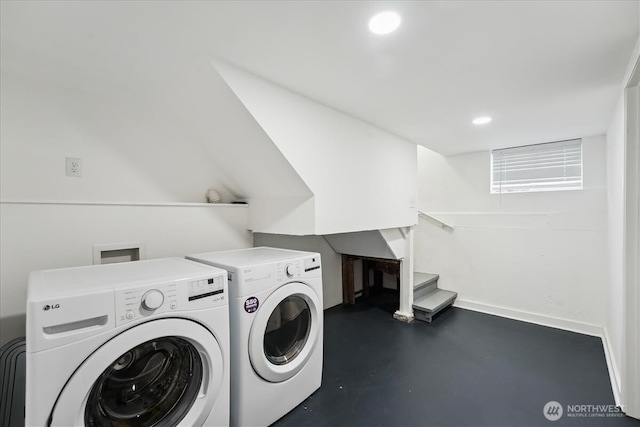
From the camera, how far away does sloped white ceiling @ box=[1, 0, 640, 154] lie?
106cm

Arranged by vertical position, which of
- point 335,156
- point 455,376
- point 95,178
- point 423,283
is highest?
point 335,156

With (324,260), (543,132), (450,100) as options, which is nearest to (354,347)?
(324,260)

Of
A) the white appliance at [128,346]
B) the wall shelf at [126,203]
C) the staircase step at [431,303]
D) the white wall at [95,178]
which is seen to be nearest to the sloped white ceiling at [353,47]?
the white wall at [95,178]

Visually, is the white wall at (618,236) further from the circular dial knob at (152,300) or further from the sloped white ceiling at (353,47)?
the circular dial knob at (152,300)

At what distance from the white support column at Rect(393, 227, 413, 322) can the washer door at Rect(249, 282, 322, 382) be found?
146 centimetres

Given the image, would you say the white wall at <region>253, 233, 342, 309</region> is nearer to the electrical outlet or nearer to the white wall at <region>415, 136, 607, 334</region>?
the white wall at <region>415, 136, 607, 334</region>

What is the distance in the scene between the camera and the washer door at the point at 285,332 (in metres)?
1.44

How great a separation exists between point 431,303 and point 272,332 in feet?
6.66

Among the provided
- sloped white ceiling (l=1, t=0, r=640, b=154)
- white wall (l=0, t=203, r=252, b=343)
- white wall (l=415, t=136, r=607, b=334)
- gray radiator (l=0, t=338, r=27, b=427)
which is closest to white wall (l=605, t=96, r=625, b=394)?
sloped white ceiling (l=1, t=0, r=640, b=154)

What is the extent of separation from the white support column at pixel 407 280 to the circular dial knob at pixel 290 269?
1672 mm

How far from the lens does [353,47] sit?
1286mm

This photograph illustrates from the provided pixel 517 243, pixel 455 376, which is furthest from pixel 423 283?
pixel 455 376

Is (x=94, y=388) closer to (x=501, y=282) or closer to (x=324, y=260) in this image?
(x=324, y=260)

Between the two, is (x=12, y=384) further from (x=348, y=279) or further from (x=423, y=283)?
(x=423, y=283)
